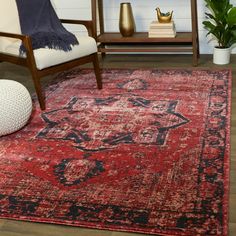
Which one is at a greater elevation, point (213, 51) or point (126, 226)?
point (213, 51)

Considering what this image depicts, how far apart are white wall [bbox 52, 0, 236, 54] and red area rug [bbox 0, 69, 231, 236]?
938 millimetres

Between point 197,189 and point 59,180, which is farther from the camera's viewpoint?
point 59,180

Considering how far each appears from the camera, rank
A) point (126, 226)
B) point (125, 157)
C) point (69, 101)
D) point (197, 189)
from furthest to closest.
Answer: point (69, 101) → point (125, 157) → point (197, 189) → point (126, 226)

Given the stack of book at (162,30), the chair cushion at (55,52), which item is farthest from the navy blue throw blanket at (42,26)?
the stack of book at (162,30)

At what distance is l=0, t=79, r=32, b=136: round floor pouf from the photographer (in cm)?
244

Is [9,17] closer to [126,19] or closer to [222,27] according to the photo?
[126,19]

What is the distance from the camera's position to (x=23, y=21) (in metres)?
3.23

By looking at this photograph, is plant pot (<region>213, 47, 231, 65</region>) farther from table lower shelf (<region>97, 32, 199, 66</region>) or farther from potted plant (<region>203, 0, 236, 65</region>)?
table lower shelf (<region>97, 32, 199, 66</region>)

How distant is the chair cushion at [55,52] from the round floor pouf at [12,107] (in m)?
0.35

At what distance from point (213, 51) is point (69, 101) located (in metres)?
1.67

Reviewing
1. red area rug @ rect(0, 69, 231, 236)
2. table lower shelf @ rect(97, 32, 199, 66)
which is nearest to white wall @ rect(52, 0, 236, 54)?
table lower shelf @ rect(97, 32, 199, 66)

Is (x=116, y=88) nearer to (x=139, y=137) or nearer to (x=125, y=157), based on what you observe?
(x=139, y=137)

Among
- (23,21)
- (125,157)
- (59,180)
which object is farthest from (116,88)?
(59,180)

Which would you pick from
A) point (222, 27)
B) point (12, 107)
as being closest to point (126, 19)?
point (222, 27)
